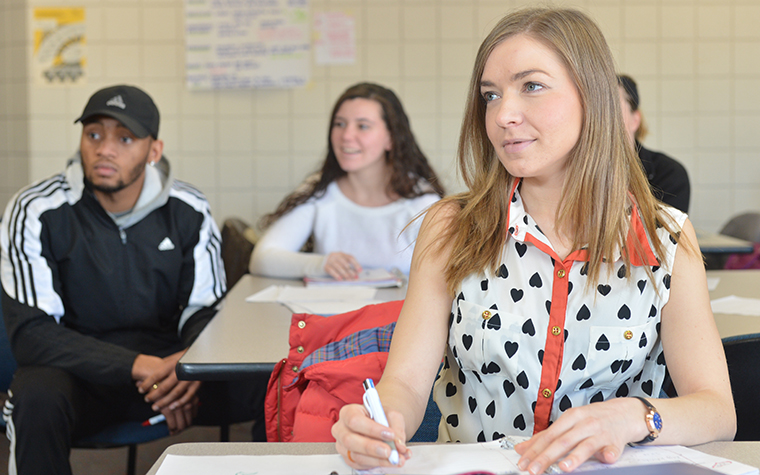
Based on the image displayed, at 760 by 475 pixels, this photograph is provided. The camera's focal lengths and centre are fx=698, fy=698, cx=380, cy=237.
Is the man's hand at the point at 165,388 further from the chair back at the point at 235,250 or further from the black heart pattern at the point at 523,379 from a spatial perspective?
the chair back at the point at 235,250

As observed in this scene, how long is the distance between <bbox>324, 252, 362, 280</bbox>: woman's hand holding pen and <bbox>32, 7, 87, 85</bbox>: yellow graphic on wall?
2.46 m

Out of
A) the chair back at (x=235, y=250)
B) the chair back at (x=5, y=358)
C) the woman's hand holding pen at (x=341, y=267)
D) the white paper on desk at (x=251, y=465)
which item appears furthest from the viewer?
the chair back at (x=235, y=250)

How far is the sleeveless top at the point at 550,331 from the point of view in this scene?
3.84 ft

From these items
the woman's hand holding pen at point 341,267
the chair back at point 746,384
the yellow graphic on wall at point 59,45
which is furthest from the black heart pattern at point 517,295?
the yellow graphic on wall at point 59,45

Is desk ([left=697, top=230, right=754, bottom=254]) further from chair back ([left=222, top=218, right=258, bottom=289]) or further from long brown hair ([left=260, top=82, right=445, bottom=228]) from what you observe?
chair back ([left=222, top=218, right=258, bottom=289])

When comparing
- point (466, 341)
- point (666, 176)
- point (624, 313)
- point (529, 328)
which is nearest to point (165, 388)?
point (466, 341)

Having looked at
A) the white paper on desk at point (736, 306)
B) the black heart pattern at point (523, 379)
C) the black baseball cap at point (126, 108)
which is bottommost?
the white paper on desk at point (736, 306)

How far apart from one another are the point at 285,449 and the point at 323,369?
337mm

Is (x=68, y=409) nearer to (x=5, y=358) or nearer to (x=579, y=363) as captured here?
(x=5, y=358)

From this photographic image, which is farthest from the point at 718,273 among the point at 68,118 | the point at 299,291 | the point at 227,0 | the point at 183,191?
the point at 68,118

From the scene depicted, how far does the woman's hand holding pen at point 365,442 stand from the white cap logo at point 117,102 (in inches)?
63.0

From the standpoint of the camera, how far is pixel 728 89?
402cm

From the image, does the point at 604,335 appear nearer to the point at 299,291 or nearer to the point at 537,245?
the point at 537,245

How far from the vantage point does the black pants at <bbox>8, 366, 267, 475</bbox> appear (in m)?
1.74
